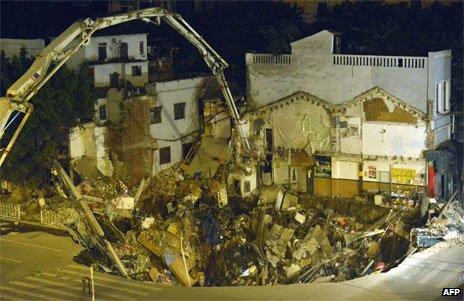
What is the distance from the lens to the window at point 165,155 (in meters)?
42.6

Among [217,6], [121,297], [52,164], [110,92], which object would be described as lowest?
[121,297]

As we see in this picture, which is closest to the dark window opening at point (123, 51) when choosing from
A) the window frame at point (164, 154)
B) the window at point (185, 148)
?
the window frame at point (164, 154)

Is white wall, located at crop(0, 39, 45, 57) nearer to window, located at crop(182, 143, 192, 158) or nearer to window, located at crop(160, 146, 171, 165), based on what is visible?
window, located at crop(160, 146, 171, 165)

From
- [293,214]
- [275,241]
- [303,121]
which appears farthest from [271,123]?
[275,241]

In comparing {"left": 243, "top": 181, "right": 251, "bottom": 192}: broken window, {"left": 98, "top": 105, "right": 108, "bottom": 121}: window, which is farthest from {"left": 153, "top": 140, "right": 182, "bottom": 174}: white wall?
{"left": 243, "top": 181, "right": 251, "bottom": 192}: broken window

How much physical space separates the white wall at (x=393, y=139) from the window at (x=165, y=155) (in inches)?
332

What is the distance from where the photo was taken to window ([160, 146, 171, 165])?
42625mm

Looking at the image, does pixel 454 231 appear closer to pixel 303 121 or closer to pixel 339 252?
pixel 339 252

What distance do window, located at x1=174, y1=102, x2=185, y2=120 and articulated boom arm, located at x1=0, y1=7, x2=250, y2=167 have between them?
265cm

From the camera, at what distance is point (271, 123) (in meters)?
41.9

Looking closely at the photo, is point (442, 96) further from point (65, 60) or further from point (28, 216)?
point (28, 216)

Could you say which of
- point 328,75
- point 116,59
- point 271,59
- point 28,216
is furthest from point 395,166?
point 28,216

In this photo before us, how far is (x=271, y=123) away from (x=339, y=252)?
892 cm

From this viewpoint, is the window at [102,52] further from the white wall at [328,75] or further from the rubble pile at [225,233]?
the white wall at [328,75]
